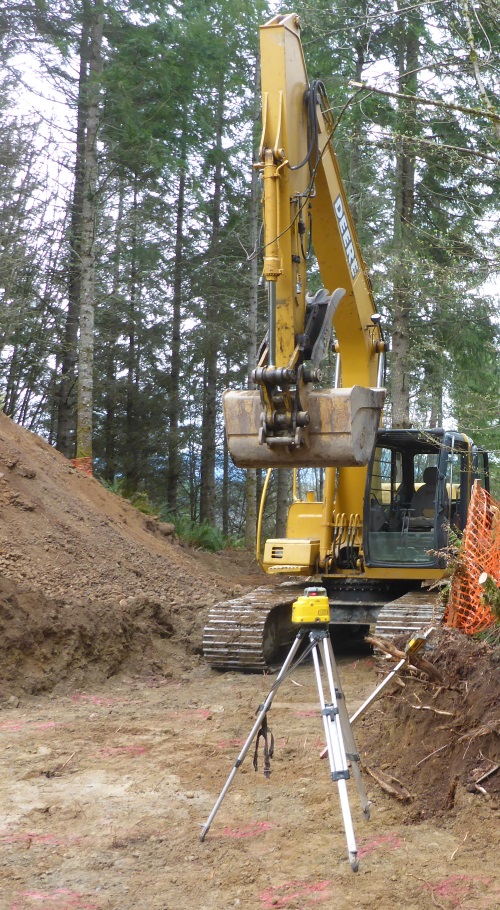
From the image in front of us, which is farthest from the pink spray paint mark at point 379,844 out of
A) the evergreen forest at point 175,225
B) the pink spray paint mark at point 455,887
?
the evergreen forest at point 175,225

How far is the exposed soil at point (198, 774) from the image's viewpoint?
3.86 m

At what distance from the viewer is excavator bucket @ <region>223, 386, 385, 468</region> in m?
6.23

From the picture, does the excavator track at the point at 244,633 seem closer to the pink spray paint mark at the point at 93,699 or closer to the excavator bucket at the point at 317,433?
the pink spray paint mark at the point at 93,699

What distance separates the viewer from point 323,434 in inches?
247

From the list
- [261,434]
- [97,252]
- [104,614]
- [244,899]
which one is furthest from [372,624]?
[97,252]

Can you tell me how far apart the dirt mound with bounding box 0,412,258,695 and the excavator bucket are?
115 inches

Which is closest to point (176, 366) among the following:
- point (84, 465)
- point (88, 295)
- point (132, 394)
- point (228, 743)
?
point (132, 394)

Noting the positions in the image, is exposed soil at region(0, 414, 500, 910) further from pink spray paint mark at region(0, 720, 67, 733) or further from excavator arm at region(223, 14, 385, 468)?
excavator arm at region(223, 14, 385, 468)

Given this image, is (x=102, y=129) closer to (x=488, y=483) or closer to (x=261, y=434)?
(x=488, y=483)

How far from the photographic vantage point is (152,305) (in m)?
22.8

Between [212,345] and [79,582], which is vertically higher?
[212,345]

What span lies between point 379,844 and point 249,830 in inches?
27.1

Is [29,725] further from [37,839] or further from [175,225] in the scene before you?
[175,225]

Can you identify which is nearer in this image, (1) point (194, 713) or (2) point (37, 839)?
(2) point (37, 839)
